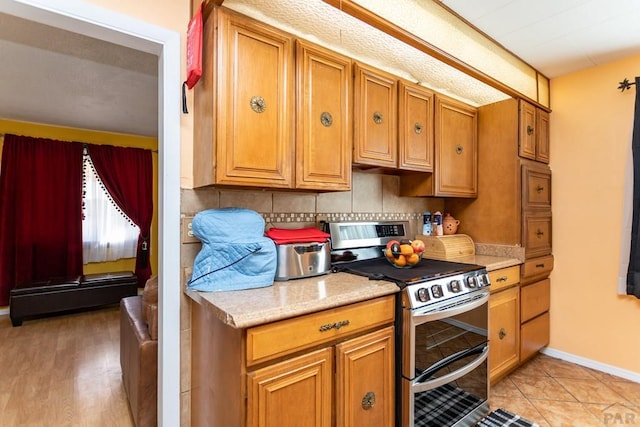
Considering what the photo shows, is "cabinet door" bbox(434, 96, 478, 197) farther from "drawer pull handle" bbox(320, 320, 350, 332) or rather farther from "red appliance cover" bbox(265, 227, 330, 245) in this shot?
"drawer pull handle" bbox(320, 320, 350, 332)

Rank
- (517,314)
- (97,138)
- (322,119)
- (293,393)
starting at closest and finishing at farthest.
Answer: (293,393), (322,119), (517,314), (97,138)

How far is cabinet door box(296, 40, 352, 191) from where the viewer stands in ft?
5.33

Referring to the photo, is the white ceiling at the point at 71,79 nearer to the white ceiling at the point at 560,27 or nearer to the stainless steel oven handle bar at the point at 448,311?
the white ceiling at the point at 560,27

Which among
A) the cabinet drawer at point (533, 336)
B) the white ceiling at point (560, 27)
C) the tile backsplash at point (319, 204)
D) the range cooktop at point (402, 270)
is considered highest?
the white ceiling at point (560, 27)

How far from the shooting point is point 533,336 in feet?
8.50

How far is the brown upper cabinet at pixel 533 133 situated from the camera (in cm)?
250

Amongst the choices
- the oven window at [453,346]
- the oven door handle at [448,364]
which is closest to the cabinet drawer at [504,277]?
the oven window at [453,346]

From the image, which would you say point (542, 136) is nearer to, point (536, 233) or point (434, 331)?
point (536, 233)

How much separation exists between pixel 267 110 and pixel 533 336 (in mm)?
2741

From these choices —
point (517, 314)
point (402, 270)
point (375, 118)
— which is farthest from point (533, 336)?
point (375, 118)

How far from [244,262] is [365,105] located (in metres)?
1.19

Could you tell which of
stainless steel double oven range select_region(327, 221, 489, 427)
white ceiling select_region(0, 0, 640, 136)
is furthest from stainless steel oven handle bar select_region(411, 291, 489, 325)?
white ceiling select_region(0, 0, 640, 136)

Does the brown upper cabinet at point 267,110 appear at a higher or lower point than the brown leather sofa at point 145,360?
higher

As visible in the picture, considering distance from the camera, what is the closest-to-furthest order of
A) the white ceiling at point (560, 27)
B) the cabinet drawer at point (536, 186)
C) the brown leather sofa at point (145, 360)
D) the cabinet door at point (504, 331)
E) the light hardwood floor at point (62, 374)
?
the brown leather sofa at point (145, 360) → the white ceiling at point (560, 27) → the light hardwood floor at point (62, 374) → the cabinet door at point (504, 331) → the cabinet drawer at point (536, 186)
